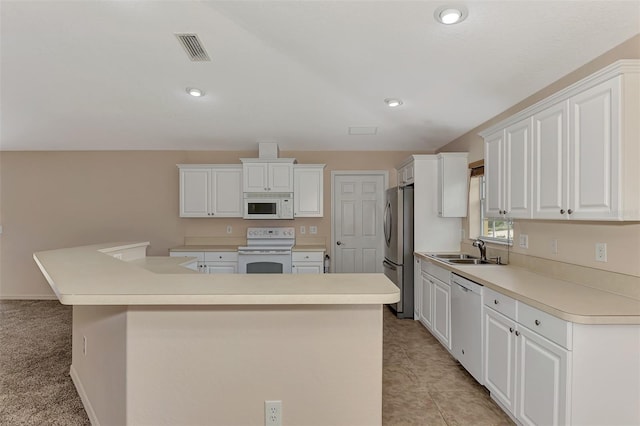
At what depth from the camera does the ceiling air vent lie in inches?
96.3

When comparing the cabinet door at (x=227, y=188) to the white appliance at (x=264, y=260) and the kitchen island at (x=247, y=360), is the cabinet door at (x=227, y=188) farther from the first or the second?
the kitchen island at (x=247, y=360)


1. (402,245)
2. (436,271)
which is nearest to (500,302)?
(436,271)

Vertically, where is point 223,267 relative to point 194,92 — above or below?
below

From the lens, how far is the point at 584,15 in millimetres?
1882

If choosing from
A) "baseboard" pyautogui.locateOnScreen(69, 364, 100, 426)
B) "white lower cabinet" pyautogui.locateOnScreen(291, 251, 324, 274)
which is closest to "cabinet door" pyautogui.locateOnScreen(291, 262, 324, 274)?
"white lower cabinet" pyautogui.locateOnScreen(291, 251, 324, 274)

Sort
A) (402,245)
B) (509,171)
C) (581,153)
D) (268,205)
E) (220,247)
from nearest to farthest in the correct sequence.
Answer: (581,153)
(509,171)
(402,245)
(268,205)
(220,247)

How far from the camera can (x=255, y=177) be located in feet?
15.4

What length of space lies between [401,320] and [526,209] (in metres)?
2.34

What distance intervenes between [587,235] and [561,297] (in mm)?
616

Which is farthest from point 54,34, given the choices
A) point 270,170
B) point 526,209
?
point 526,209

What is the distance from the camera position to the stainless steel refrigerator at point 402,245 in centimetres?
422

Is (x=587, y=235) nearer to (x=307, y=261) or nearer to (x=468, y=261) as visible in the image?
(x=468, y=261)

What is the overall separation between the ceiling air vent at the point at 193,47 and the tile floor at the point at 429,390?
3.03 m

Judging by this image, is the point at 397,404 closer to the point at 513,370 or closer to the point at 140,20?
the point at 513,370
